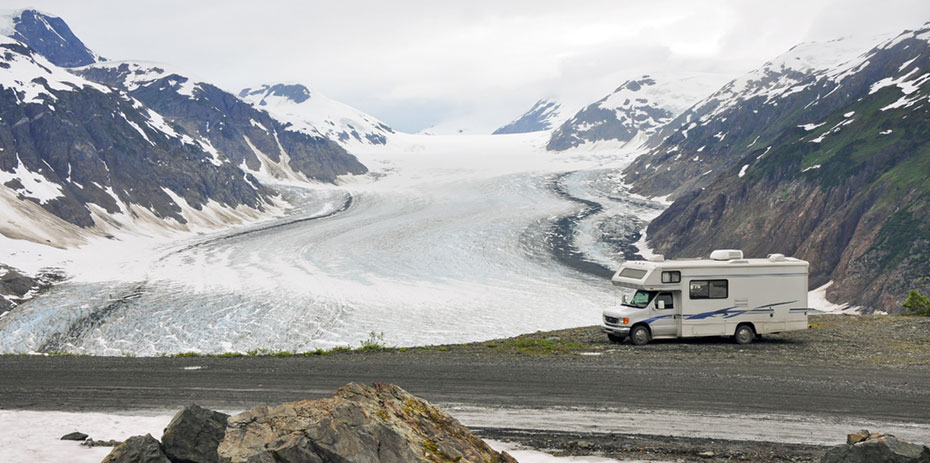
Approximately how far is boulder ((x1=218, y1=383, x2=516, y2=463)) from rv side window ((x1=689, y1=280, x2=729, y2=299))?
16.9 meters

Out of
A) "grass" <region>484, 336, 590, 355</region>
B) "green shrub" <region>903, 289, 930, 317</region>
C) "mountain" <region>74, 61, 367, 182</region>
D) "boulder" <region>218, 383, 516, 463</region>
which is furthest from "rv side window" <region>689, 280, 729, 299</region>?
"mountain" <region>74, 61, 367, 182</region>

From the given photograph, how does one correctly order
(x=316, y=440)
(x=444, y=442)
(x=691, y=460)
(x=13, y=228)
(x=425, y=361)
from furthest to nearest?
1. (x=13, y=228)
2. (x=425, y=361)
3. (x=691, y=460)
4. (x=444, y=442)
5. (x=316, y=440)

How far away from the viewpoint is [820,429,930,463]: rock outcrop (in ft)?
26.8

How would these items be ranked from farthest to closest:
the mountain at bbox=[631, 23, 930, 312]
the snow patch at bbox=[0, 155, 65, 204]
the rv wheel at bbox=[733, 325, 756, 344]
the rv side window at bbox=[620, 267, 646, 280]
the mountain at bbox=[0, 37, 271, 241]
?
the mountain at bbox=[0, 37, 271, 241], the snow patch at bbox=[0, 155, 65, 204], the mountain at bbox=[631, 23, 930, 312], the rv side window at bbox=[620, 267, 646, 280], the rv wheel at bbox=[733, 325, 756, 344]

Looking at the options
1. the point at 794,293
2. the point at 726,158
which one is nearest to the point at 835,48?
the point at 726,158

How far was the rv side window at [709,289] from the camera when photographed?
948 inches

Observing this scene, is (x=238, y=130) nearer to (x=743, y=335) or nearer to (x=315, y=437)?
(x=743, y=335)

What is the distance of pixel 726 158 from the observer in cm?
12656

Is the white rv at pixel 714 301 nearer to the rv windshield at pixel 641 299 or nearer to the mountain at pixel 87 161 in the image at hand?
the rv windshield at pixel 641 299

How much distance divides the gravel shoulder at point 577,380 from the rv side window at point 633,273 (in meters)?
2.51

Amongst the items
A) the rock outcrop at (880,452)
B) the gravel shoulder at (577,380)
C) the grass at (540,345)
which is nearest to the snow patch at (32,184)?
the gravel shoulder at (577,380)

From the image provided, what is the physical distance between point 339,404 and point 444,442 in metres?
1.36

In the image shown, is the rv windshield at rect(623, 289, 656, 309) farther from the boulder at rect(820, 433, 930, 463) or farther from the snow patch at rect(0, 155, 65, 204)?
the snow patch at rect(0, 155, 65, 204)

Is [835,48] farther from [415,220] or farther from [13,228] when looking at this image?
[13,228]
